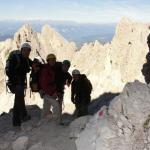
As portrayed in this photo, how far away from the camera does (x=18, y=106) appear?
16969 millimetres

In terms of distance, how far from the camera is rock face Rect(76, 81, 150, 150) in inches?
494

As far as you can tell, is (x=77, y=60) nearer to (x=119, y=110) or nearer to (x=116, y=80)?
(x=116, y=80)

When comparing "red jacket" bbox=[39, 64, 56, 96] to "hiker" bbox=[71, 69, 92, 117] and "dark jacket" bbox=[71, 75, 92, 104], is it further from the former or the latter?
"dark jacket" bbox=[71, 75, 92, 104]

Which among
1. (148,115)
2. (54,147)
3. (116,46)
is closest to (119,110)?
(148,115)

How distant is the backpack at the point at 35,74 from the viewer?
16.0 meters

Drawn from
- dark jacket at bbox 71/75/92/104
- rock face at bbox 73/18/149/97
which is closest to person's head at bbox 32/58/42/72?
dark jacket at bbox 71/75/92/104

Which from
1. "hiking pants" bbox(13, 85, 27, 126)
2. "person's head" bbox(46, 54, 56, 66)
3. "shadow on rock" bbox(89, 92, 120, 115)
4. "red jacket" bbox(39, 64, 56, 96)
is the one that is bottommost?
"shadow on rock" bbox(89, 92, 120, 115)

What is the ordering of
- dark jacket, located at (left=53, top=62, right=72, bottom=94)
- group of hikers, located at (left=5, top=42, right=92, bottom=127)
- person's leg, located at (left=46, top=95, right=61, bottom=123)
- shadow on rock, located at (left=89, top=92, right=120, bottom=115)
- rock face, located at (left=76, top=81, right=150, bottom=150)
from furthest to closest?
1. shadow on rock, located at (left=89, top=92, right=120, bottom=115)
2. person's leg, located at (left=46, top=95, right=61, bottom=123)
3. dark jacket, located at (left=53, top=62, right=72, bottom=94)
4. group of hikers, located at (left=5, top=42, right=92, bottom=127)
5. rock face, located at (left=76, top=81, right=150, bottom=150)

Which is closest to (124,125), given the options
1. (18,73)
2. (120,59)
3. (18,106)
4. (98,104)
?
(18,73)

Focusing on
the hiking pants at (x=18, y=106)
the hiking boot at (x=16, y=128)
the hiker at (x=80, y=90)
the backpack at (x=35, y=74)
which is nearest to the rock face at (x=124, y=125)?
the backpack at (x=35, y=74)

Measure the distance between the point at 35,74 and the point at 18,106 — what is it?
5.46 feet

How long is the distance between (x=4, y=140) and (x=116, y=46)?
1781 inches

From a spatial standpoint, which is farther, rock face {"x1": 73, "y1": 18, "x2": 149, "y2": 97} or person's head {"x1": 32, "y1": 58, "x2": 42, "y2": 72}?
rock face {"x1": 73, "y1": 18, "x2": 149, "y2": 97}

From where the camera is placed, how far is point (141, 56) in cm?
5206
